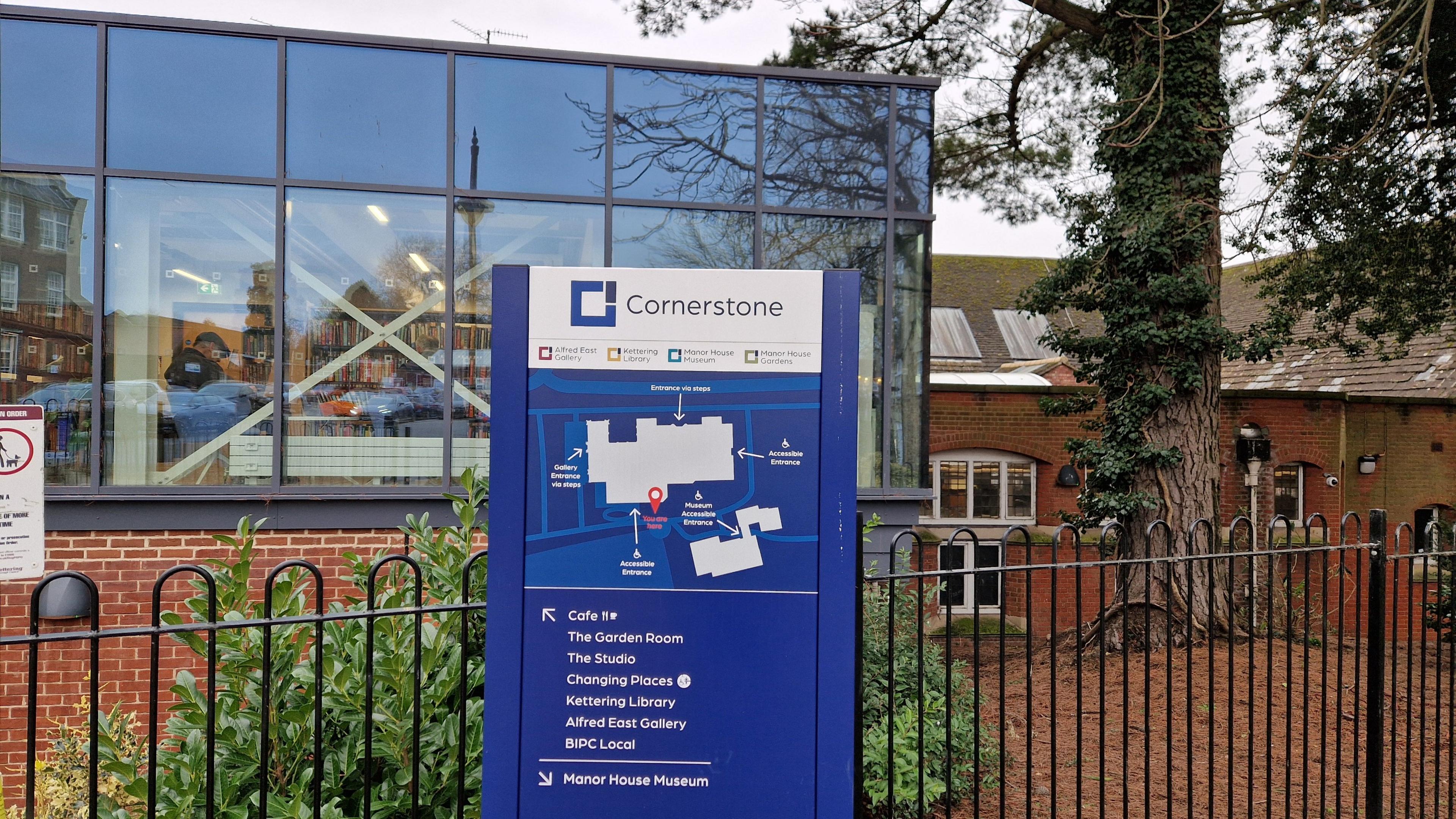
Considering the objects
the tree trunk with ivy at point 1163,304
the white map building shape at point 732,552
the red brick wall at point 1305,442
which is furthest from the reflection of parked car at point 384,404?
the red brick wall at point 1305,442

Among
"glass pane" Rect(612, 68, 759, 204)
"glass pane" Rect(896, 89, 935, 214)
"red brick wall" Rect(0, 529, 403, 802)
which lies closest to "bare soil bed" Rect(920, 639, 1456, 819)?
"glass pane" Rect(896, 89, 935, 214)

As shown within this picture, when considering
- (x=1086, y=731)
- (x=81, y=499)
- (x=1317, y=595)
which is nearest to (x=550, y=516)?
(x=1086, y=731)

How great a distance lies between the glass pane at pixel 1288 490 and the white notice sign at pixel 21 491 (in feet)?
51.9

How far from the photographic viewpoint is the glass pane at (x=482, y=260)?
6.59 m

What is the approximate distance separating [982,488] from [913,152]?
313 inches

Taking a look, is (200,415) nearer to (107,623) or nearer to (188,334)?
(188,334)

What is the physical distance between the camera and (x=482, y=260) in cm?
666

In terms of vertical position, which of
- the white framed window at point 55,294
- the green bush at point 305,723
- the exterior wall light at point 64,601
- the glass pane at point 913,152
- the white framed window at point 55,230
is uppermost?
the glass pane at point 913,152

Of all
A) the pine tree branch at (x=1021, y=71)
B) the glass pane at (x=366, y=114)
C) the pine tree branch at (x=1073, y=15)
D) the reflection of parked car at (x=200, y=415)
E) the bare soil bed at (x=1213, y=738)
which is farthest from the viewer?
the pine tree branch at (x=1021, y=71)

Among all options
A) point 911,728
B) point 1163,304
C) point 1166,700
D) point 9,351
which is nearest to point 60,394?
point 9,351

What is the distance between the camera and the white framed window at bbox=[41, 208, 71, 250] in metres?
6.02

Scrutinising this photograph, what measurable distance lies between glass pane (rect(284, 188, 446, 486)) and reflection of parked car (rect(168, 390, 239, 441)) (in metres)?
0.44

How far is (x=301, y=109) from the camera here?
6344 millimetres

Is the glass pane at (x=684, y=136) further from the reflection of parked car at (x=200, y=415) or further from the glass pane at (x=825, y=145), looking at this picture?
the reflection of parked car at (x=200, y=415)
